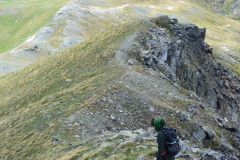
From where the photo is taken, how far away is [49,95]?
920 inches

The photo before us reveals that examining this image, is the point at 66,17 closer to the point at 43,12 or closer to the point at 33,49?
the point at 43,12

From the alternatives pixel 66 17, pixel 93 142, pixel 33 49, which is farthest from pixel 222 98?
pixel 66 17

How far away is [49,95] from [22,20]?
300ft

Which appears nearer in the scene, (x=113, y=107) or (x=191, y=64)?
(x=113, y=107)

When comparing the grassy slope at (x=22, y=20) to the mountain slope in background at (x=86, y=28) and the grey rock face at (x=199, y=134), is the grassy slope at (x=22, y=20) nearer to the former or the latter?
the mountain slope in background at (x=86, y=28)

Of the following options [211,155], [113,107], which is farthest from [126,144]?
[113,107]

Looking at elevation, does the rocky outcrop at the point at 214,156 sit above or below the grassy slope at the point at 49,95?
above

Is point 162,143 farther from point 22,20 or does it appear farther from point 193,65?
point 22,20

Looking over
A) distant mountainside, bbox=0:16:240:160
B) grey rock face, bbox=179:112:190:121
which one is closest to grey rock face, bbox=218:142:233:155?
distant mountainside, bbox=0:16:240:160

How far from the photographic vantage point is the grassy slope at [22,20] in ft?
263

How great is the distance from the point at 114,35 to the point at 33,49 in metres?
41.0

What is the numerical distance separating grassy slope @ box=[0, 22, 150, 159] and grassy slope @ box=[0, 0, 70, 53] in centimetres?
5291

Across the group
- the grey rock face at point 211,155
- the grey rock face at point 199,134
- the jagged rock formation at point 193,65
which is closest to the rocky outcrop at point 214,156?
the grey rock face at point 211,155

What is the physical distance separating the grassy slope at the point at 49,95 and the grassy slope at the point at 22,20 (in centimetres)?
5291
